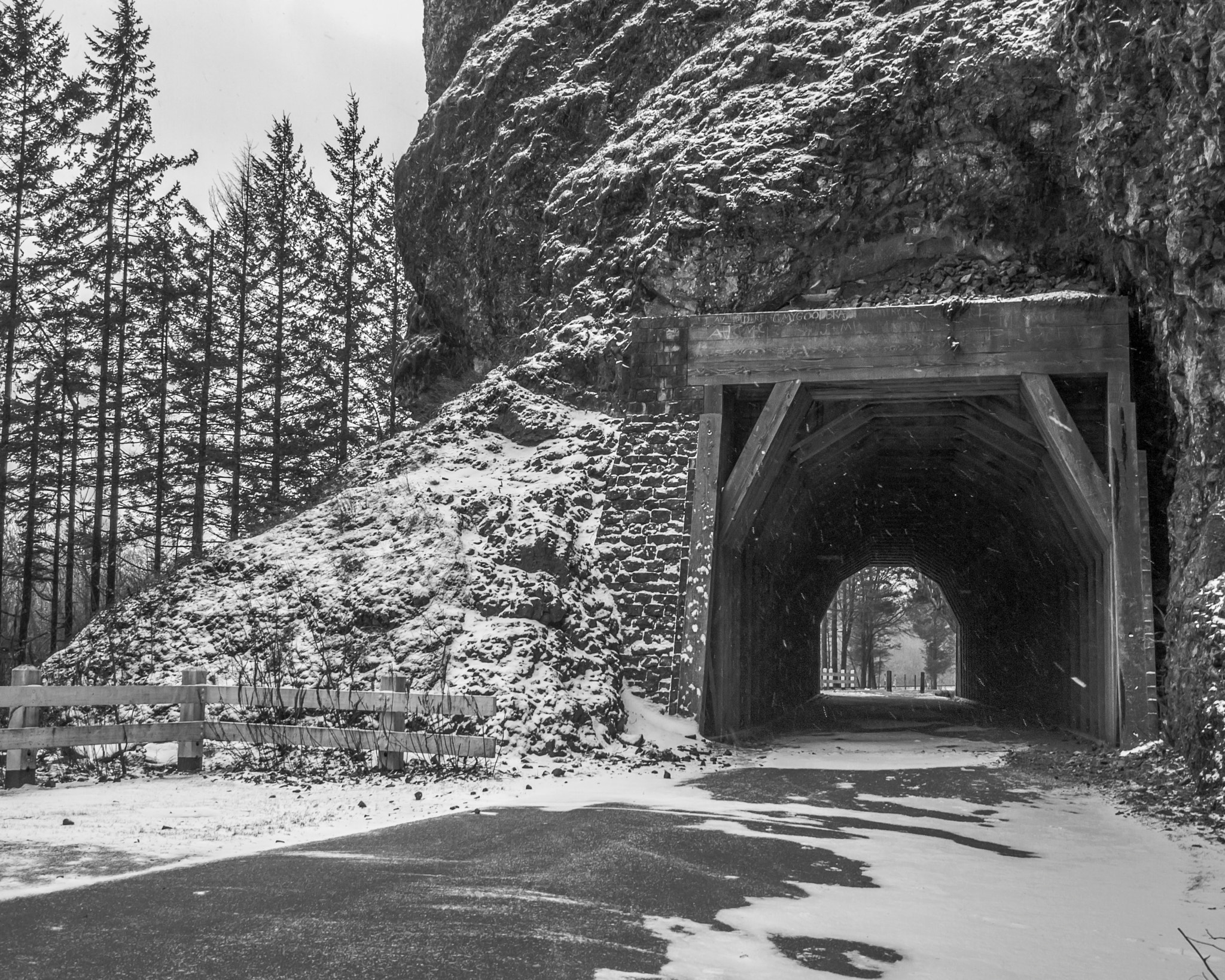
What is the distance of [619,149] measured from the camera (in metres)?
18.5

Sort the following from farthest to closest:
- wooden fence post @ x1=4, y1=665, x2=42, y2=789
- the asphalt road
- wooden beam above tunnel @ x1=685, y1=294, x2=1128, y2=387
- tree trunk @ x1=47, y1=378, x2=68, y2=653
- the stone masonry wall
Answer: tree trunk @ x1=47, y1=378, x2=68, y2=653, the stone masonry wall, wooden beam above tunnel @ x1=685, y1=294, x2=1128, y2=387, wooden fence post @ x1=4, y1=665, x2=42, y2=789, the asphalt road

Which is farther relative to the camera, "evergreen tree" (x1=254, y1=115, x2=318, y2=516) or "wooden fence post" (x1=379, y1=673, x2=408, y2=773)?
"evergreen tree" (x1=254, y1=115, x2=318, y2=516)

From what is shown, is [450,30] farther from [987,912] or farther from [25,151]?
[987,912]

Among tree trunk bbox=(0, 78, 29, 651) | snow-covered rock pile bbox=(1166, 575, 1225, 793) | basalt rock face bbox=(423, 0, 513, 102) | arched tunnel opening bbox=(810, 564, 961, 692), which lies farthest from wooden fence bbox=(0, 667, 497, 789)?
arched tunnel opening bbox=(810, 564, 961, 692)

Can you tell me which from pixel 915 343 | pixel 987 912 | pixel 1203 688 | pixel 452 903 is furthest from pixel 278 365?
pixel 987 912

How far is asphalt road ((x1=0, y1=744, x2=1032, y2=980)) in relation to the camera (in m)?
3.97

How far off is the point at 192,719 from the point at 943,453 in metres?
13.0

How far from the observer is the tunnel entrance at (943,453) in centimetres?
1267

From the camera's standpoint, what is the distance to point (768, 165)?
52.1 ft

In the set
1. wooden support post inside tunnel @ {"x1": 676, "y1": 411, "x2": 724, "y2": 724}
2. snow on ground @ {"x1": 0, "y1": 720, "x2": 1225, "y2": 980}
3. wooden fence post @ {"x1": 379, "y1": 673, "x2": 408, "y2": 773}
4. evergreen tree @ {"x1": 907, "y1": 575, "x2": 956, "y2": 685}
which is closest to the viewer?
snow on ground @ {"x1": 0, "y1": 720, "x2": 1225, "y2": 980}

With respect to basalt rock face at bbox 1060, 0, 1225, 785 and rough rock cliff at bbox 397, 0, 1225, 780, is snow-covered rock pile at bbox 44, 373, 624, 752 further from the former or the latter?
basalt rock face at bbox 1060, 0, 1225, 785

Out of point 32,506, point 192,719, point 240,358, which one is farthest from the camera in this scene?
point 240,358

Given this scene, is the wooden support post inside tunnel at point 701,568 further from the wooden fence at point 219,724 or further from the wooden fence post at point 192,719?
the wooden fence post at point 192,719

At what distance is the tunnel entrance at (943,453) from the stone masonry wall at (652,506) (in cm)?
36
